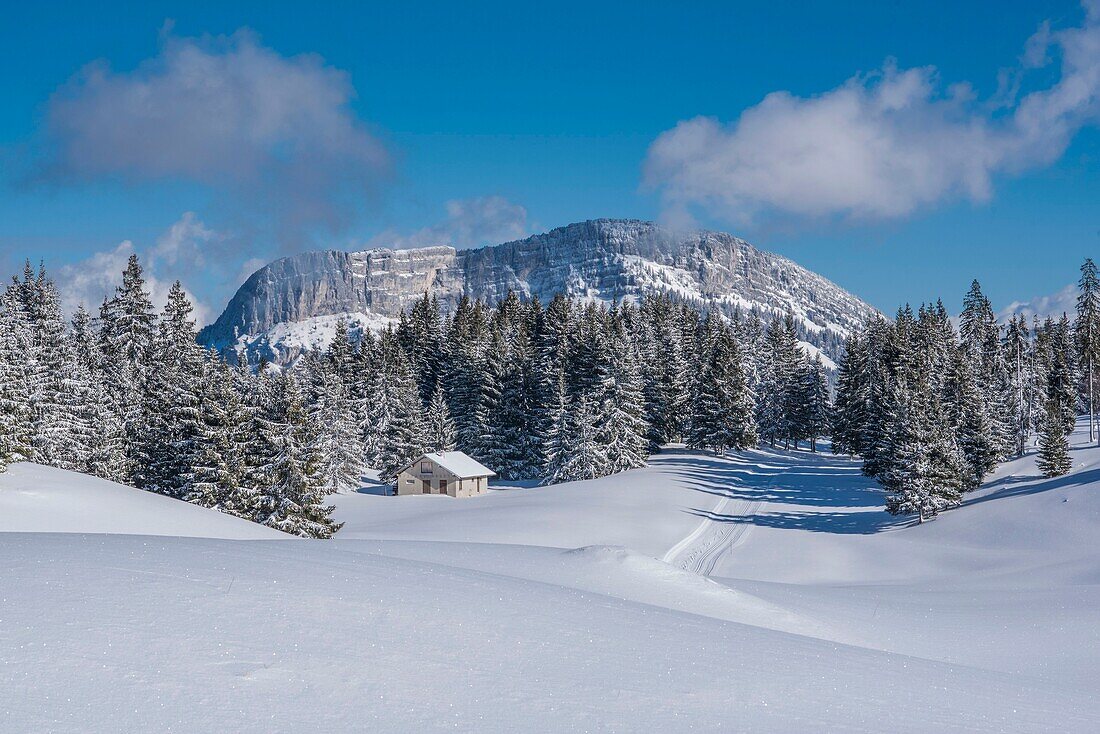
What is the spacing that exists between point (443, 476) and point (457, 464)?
1.67 metres

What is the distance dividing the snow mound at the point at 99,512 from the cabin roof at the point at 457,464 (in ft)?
113

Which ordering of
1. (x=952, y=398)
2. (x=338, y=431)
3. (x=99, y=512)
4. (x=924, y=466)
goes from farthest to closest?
1. (x=338, y=431)
2. (x=952, y=398)
3. (x=924, y=466)
4. (x=99, y=512)

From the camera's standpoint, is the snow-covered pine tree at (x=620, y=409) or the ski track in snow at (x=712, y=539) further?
the snow-covered pine tree at (x=620, y=409)

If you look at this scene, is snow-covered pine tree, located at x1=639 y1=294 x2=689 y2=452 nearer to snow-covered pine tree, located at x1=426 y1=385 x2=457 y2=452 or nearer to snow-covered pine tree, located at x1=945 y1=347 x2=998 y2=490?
snow-covered pine tree, located at x1=426 y1=385 x2=457 y2=452

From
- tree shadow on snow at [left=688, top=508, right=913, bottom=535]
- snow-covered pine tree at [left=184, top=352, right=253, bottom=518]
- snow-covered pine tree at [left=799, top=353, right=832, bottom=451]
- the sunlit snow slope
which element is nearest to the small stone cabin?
tree shadow on snow at [left=688, top=508, right=913, bottom=535]

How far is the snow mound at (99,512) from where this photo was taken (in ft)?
73.9

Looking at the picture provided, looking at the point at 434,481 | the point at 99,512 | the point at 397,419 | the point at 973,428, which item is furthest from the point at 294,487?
the point at 973,428

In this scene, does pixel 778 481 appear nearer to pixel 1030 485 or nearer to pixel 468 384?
pixel 1030 485

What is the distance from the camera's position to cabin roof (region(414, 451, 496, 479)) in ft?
200

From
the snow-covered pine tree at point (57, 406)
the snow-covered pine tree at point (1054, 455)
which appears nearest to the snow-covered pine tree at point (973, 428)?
the snow-covered pine tree at point (1054, 455)

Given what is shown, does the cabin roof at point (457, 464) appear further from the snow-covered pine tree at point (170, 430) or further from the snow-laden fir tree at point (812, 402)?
the snow-laden fir tree at point (812, 402)

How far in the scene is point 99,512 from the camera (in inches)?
947

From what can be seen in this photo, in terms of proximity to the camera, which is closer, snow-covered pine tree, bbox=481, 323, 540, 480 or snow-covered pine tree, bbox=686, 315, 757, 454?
snow-covered pine tree, bbox=481, 323, 540, 480

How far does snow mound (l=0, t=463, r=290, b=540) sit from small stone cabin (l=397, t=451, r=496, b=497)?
113 ft
